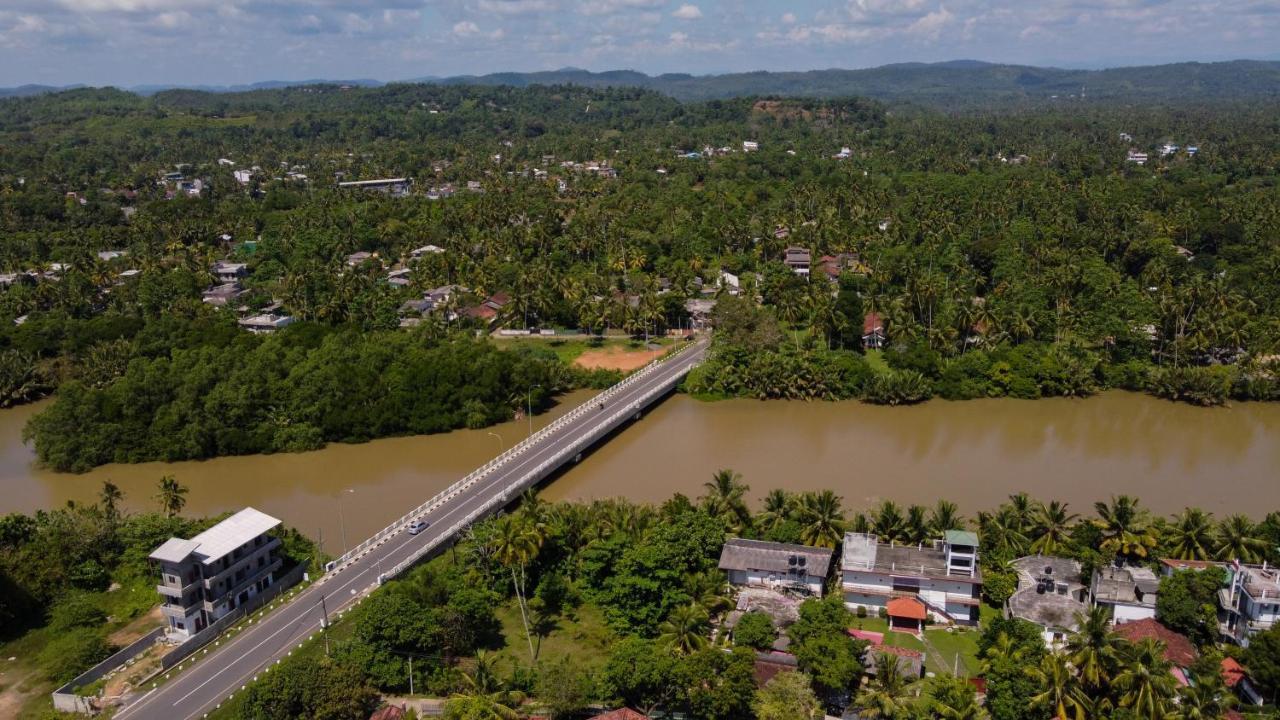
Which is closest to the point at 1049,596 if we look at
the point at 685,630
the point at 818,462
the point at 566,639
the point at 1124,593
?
the point at 1124,593

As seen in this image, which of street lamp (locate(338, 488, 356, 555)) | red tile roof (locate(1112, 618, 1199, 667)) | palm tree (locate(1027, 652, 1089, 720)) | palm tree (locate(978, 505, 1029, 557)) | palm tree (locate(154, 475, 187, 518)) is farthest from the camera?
palm tree (locate(154, 475, 187, 518))

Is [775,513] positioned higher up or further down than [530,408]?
further down

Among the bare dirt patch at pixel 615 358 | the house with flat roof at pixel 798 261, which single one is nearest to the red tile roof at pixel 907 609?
the bare dirt patch at pixel 615 358

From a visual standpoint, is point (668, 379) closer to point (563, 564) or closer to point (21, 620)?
point (563, 564)

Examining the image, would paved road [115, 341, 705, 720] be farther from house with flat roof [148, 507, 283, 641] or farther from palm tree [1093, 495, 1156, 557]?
palm tree [1093, 495, 1156, 557]

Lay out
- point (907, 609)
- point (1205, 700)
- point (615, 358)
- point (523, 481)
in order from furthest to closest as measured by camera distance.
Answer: point (615, 358)
point (523, 481)
point (907, 609)
point (1205, 700)

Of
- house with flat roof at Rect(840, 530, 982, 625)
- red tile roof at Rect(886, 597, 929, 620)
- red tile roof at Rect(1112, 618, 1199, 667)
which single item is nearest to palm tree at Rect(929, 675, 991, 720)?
red tile roof at Rect(886, 597, 929, 620)

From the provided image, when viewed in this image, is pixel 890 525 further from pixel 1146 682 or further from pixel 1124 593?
pixel 1146 682

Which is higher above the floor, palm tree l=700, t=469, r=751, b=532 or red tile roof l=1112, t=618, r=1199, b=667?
palm tree l=700, t=469, r=751, b=532
